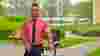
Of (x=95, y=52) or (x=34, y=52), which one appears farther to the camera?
(x=95, y=52)

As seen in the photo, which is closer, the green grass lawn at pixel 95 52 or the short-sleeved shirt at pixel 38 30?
the short-sleeved shirt at pixel 38 30

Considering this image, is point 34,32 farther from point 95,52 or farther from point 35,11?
point 95,52

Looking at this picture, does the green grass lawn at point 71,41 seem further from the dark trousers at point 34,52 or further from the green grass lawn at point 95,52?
the dark trousers at point 34,52

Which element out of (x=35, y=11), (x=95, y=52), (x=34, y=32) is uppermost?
(x=35, y=11)

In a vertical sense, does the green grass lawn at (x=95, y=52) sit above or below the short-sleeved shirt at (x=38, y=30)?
below

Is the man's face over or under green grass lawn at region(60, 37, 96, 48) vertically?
over

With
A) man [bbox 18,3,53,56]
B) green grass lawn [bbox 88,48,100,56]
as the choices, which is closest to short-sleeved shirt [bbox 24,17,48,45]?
man [bbox 18,3,53,56]

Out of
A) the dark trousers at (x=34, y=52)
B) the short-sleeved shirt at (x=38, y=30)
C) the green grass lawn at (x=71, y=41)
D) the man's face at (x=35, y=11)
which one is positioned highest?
the man's face at (x=35, y=11)

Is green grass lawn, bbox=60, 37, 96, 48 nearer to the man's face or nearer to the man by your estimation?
the man

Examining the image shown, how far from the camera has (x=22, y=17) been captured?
2416mm

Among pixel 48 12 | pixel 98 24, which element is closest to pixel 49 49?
pixel 48 12

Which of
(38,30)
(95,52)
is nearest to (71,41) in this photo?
(95,52)

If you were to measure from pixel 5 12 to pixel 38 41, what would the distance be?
17.6 inches

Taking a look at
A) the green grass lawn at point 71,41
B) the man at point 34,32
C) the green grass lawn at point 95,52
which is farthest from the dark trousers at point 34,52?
the green grass lawn at point 95,52
